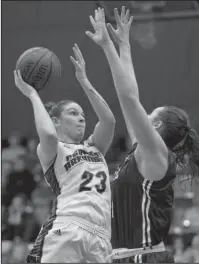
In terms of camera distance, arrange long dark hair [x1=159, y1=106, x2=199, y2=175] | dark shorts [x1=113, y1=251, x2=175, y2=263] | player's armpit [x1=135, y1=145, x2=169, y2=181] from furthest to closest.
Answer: long dark hair [x1=159, y1=106, x2=199, y2=175], dark shorts [x1=113, y1=251, x2=175, y2=263], player's armpit [x1=135, y1=145, x2=169, y2=181]

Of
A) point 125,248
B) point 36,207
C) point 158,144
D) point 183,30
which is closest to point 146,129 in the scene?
point 158,144

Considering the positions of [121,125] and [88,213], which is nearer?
[88,213]

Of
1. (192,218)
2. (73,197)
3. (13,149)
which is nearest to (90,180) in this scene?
(73,197)

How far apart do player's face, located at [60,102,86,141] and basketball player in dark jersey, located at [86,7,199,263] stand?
723mm

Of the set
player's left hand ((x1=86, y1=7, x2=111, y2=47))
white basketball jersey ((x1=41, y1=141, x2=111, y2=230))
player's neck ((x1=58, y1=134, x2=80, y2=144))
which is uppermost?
player's left hand ((x1=86, y1=7, x2=111, y2=47))

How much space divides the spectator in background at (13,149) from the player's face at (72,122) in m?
7.61

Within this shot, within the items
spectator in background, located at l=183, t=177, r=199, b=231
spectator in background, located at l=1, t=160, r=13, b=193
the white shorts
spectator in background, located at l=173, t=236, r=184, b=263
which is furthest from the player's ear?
spectator in background, located at l=1, t=160, r=13, b=193

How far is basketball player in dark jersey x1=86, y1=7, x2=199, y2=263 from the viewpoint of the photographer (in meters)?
4.12

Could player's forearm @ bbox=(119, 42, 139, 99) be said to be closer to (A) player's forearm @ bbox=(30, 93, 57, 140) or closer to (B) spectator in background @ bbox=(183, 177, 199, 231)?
(A) player's forearm @ bbox=(30, 93, 57, 140)

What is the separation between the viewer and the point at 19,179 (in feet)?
39.1

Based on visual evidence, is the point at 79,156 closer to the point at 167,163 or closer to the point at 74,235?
the point at 74,235

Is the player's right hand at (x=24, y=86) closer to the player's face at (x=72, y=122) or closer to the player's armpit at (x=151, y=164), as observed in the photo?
the player's face at (x=72, y=122)

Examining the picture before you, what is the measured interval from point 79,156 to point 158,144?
1.02 meters

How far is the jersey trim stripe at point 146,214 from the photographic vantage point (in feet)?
14.2
